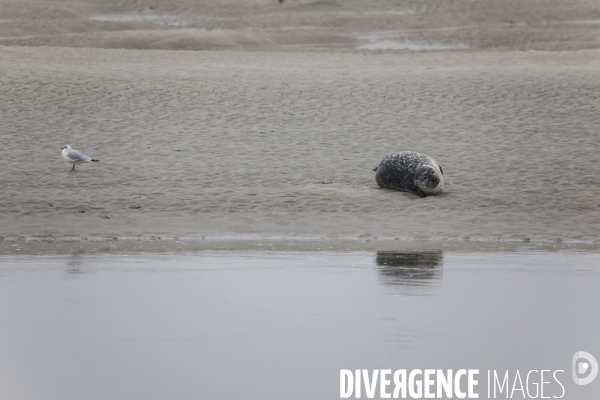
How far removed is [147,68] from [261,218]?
9090mm

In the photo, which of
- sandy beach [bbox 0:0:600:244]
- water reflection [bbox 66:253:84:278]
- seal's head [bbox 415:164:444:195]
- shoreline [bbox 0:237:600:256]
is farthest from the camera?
seal's head [bbox 415:164:444:195]

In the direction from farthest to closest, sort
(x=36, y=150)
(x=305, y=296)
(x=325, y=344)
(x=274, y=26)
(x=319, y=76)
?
(x=274, y=26), (x=319, y=76), (x=36, y=150), (x=305, y=296), (x=325, y=344)

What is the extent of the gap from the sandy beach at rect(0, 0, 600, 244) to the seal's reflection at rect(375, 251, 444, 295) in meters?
1.23

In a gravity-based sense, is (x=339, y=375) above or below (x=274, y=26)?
below

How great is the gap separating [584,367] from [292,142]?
984cm

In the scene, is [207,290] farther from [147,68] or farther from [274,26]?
[274,26]

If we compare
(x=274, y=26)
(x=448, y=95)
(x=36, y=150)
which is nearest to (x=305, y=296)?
(x=36, y=150)

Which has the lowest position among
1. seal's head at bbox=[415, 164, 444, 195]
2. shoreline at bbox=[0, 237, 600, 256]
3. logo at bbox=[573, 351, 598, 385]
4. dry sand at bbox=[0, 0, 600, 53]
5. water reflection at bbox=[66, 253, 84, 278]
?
logo at bbox=[573, 351, 598, 385]

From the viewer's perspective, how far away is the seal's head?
12609 millimetres

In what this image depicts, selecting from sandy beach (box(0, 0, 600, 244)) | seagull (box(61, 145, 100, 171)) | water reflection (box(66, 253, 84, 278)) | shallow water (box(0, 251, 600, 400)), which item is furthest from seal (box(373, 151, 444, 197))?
water reflection (box(66, 253, 84, 278))

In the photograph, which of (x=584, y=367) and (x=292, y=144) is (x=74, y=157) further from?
(x=584, y=367)

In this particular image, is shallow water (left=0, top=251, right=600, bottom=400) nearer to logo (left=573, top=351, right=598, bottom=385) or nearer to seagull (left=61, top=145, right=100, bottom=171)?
logo (left=573, top=351, right=598, bottom=385)

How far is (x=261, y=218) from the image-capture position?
11859 millimetres

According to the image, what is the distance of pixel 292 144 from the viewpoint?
50.4ft
